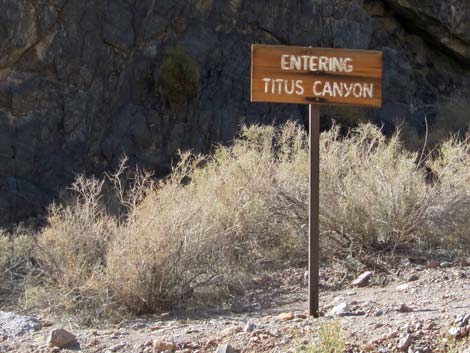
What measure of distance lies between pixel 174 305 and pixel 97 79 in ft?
47.5

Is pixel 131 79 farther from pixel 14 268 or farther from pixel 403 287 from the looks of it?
pixel 403 287

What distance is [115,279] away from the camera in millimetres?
6723

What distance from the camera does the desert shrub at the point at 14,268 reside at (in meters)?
7.77

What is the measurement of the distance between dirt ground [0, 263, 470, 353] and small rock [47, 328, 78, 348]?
0.06 meters

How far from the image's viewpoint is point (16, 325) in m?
6.21

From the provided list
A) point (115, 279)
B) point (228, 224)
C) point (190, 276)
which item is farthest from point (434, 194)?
point (115, 279)

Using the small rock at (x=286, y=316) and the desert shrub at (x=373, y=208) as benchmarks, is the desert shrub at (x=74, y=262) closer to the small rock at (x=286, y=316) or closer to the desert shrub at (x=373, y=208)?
the small rock at (x=286, y=316)

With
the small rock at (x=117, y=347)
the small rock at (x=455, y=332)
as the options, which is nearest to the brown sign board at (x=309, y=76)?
the small rock at (x=455, y=332)

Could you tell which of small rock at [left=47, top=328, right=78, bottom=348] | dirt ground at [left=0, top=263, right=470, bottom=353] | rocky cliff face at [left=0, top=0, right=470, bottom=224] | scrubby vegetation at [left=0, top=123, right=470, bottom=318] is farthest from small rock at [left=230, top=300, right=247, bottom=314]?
rocky cliff face at [left=0, top=0, right=470, bottom=224]

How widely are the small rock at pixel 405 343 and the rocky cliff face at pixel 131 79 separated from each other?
1480 cm

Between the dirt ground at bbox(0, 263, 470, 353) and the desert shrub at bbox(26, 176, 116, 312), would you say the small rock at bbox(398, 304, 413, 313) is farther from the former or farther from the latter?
the desert shrub at bbox(26, 176, 116, 312)

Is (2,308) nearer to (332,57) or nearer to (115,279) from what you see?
(115,279)

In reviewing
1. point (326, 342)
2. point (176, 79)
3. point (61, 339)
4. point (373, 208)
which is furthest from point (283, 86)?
point (176, 79)

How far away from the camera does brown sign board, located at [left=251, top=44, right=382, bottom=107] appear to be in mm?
5988
